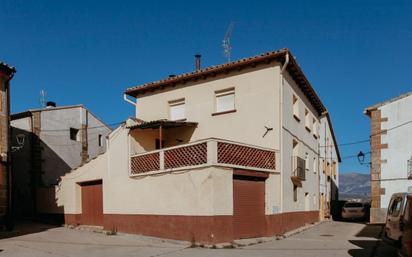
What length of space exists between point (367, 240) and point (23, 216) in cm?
1765

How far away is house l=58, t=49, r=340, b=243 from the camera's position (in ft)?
40.1

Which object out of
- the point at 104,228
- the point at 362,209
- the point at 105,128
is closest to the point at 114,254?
the point at 104,228

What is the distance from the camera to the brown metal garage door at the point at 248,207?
41.6 feet

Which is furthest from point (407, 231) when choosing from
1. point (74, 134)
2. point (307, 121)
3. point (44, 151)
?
point (74, 134)

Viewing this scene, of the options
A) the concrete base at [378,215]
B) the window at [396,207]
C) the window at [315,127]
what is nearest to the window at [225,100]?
the window at [396,207]

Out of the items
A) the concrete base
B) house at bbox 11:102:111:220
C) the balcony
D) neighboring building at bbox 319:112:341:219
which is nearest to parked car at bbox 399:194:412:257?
the balcony

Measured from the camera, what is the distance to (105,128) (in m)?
26.3

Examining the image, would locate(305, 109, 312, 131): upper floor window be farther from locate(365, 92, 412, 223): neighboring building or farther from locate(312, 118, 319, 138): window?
locate(365, 92, 412, 223): neighboring building

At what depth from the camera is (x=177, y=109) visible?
18.1 meters

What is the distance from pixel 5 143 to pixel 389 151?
1862 cm

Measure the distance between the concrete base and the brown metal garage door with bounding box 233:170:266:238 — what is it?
910cm

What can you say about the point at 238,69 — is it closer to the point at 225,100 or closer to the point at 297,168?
the point at 225,100

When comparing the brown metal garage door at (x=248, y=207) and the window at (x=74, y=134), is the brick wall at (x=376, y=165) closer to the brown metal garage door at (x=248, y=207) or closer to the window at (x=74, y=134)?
the brown metal garage door at (x=248, y=207)

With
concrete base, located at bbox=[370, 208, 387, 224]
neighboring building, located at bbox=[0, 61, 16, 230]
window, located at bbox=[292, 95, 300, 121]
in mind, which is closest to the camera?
neighboring building, located at bbox=[0, 61, 16, 230]
